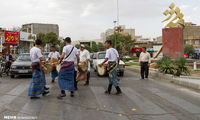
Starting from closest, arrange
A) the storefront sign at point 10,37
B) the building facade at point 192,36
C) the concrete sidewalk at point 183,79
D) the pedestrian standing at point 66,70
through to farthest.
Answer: the pedestrian standing at point 66,70 → the concrete sidewalk at point 183,79 → the storefront sign at point 10,37 → the building facade at point 192,36

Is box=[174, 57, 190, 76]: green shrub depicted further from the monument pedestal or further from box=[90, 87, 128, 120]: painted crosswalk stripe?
the monument pedestal

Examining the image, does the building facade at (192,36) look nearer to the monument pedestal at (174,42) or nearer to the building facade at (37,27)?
the monument pedestal at (174,42)

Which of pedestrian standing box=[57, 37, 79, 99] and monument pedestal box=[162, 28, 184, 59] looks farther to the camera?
monument pedestal box=[162, 28, 184, 59]

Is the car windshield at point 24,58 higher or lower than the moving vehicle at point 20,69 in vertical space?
higher

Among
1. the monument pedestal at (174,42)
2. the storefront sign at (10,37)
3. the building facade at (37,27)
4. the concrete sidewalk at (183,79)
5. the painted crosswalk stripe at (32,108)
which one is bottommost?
the painted crosswalk stripe at (32,108)

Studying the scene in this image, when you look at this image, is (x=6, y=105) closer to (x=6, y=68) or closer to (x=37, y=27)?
(x=6, y=68)

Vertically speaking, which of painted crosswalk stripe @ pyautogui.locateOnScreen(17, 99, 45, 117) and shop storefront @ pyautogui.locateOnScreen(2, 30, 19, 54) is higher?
shop storefront @ pyautogui.locateOnScreen(2, 30, 19, 54)

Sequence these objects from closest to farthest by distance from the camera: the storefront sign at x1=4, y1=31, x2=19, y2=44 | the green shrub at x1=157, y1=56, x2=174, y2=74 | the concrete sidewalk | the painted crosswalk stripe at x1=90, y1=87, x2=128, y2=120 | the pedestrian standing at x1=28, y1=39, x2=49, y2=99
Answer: the painted crosswalk stripe at x1=90, y1=87, x2=128, y2=120
the pedestrian standing at x1=28, y1=39, x2=49, y2=99
the concrete sidewalk
the green shrub at x1=157, y1=56, x2=174, y2=74
the storefront sign at x1=4, y1=31, x2=19, y2=44

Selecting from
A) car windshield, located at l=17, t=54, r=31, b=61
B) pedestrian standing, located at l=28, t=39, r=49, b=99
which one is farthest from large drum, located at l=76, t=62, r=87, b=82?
car windshield, located at l=17, t=54, r=31, b=61

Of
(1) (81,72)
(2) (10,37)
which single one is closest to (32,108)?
(1) (81,72)

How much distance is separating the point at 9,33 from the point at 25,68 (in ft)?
89.7

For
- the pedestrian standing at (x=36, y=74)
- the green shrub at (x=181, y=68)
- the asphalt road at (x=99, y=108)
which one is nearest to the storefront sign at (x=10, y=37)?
the green shrub at (x=181, y=68)

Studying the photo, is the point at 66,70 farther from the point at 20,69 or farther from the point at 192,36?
the point at 192,36

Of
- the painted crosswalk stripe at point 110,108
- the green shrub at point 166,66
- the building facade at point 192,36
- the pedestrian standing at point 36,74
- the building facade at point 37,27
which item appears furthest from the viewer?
the building facade at point 37,27
